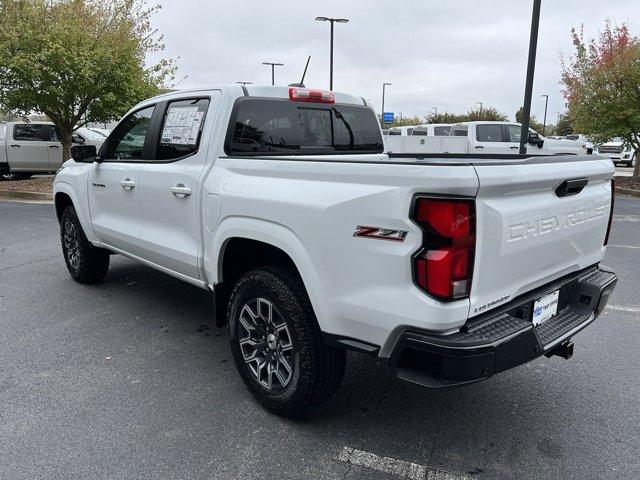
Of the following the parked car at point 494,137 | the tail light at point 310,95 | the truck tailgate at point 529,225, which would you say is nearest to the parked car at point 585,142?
the parked car at point 494,137

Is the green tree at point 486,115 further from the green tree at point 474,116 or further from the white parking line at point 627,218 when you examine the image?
the white parking line at point 627,218

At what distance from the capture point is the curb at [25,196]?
40.0 feet

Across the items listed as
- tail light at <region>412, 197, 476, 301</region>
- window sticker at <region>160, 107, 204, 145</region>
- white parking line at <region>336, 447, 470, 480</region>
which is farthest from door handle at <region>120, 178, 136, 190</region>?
tail light at <region>412, 197, 476, 301</region>

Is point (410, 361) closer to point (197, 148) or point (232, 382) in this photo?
point (232, 382)

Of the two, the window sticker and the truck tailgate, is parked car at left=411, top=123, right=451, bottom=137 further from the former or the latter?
the truck tailgate

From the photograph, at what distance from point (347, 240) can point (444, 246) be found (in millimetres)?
455

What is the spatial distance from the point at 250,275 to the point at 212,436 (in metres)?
0.89

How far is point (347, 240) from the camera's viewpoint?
2.32 metres

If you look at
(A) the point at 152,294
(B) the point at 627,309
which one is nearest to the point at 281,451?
(A) the point at 152,294

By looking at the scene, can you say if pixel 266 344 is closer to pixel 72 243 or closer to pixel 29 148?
pixel 72 243

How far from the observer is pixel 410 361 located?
7.30 ft

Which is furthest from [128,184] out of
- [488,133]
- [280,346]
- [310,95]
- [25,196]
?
[488,133]

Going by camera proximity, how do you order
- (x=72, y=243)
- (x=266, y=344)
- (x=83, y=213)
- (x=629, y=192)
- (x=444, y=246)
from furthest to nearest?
(x=629, y=192) < (x=72, y=243) < (x=83, y=213) < (x=266, y=344) < (x=444, y=246)

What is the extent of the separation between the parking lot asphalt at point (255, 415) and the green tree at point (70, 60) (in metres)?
9.18
